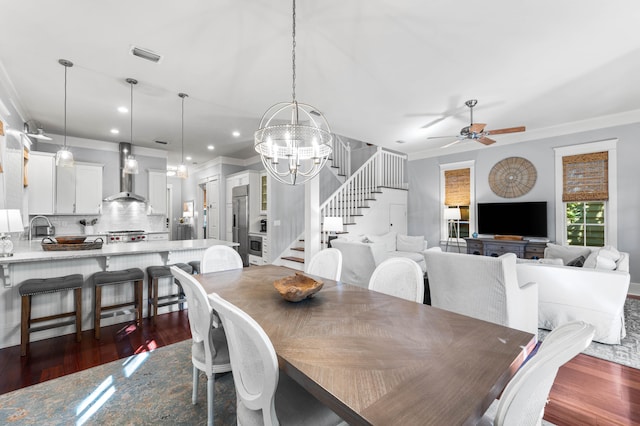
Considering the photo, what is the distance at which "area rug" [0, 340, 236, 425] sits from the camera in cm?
176

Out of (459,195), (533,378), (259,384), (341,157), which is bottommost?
(259,384)

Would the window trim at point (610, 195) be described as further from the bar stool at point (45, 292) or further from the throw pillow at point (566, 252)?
the bar stool at point (45, 292)

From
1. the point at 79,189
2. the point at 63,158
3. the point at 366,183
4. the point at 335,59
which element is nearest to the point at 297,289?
the point at 335,59

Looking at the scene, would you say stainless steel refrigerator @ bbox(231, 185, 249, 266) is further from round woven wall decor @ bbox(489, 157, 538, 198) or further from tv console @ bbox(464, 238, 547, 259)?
round woven wall decor @ bbox(489, 157, 538, 198)

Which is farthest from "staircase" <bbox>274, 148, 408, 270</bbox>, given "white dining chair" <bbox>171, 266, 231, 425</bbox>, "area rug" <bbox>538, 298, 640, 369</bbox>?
"white dining chair" <bbox>171, 266, 231, 425</bbox>

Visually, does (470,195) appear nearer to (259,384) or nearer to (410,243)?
(410,243)

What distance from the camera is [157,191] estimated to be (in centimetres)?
648

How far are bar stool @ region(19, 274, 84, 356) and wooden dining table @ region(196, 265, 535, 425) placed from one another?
202 cm

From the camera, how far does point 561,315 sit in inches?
111

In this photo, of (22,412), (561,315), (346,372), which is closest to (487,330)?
(346,372)

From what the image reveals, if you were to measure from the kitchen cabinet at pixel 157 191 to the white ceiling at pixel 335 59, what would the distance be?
178 cm

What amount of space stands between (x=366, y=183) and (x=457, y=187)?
2074 mm

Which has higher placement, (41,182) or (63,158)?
(63,158)

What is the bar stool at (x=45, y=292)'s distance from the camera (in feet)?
8.30
